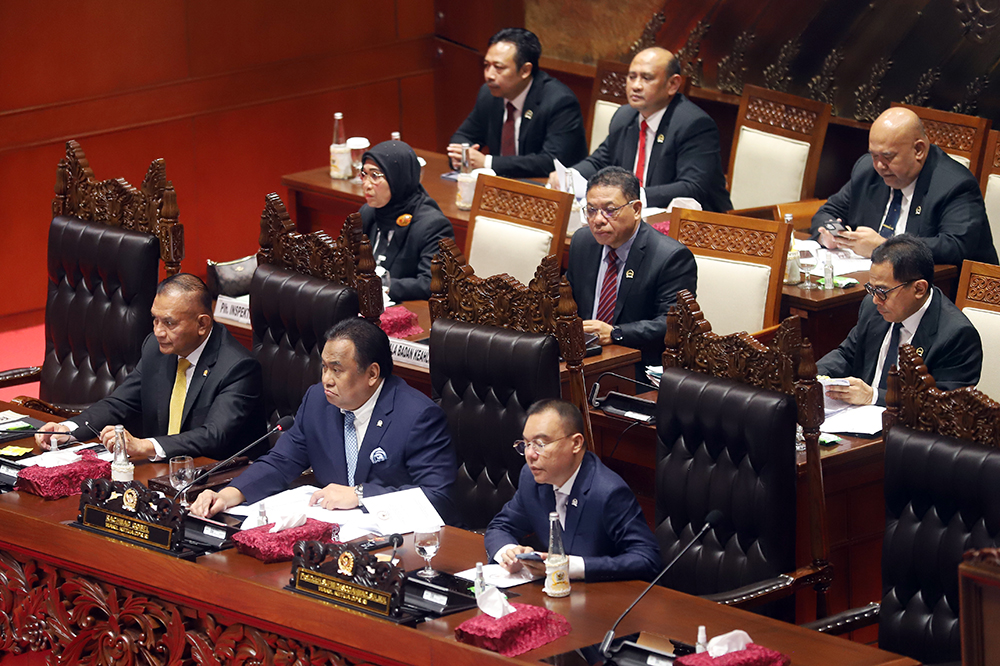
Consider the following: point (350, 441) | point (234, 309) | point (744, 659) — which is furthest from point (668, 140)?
point (744, 659)

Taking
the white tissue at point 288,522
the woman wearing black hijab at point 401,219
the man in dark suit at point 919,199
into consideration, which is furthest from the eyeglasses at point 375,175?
the white tissue at point 288,522

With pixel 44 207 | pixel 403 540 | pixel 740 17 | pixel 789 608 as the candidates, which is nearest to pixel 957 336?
pixel 789 608

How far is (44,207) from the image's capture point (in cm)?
677

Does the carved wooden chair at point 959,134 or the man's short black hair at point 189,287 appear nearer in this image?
the man's short black hair at point 189,287

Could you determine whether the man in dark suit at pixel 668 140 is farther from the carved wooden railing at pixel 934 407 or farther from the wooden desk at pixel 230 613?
the wooden desk at pixel 230 613

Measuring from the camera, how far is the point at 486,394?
401 centimetres

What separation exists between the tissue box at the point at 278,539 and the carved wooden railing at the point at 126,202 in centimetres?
166

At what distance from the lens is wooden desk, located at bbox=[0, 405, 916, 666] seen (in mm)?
2959

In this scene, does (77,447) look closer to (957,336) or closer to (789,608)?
(789,608)

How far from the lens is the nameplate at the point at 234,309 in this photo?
5.13 meters

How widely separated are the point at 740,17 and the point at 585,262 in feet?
8.55

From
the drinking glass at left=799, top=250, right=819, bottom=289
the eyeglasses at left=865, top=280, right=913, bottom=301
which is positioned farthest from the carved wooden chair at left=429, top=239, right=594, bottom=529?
the drinking glass at left=799, top=250, right=819, bottom=289

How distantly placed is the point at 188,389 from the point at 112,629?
3.35ft

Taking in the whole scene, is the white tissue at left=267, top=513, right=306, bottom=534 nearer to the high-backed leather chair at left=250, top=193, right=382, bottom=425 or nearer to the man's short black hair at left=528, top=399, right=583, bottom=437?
the man's short black hair at left=528, top=399, right=583, bottom=437
